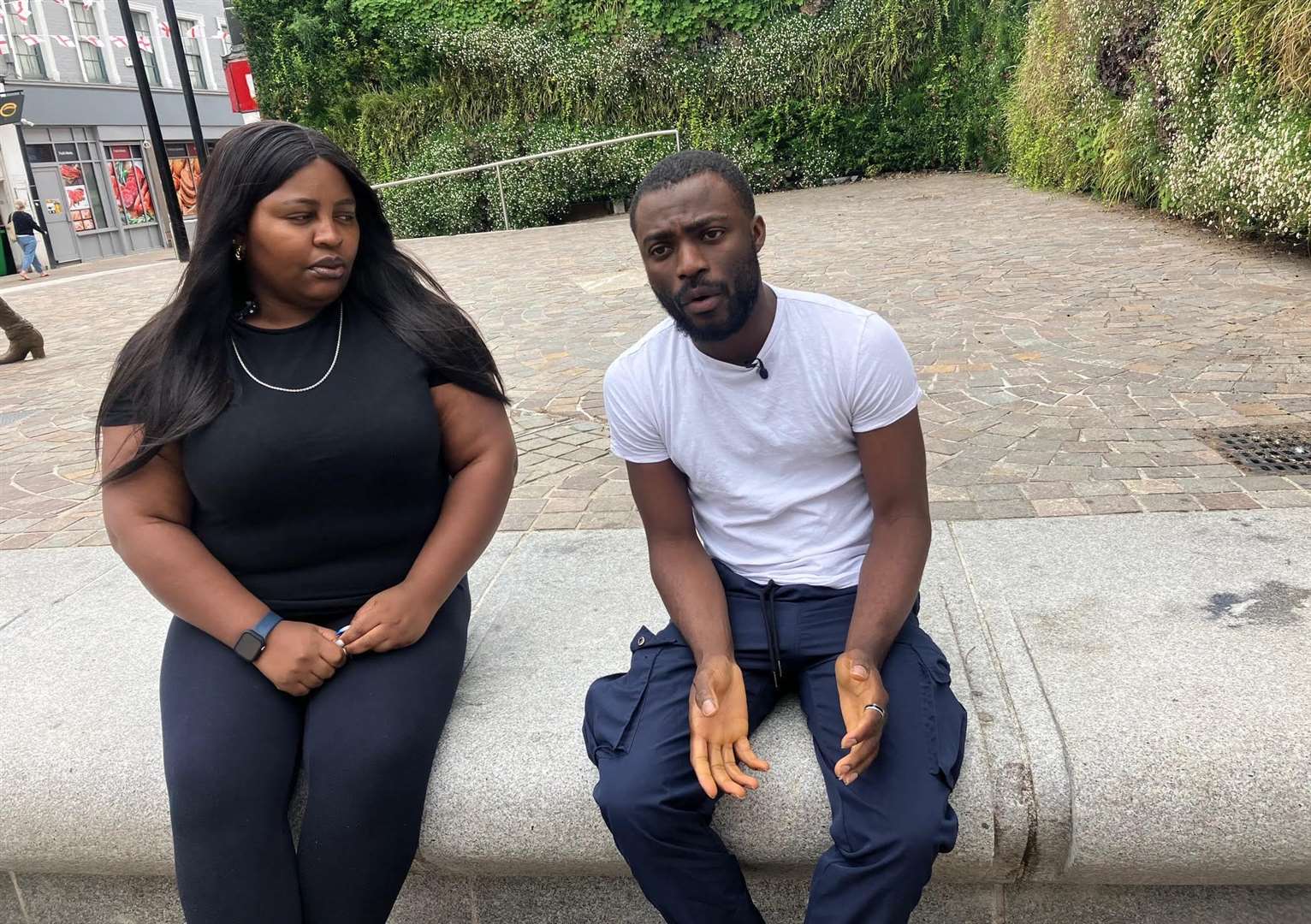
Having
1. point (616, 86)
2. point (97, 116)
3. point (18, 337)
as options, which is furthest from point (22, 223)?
point (18, 337)

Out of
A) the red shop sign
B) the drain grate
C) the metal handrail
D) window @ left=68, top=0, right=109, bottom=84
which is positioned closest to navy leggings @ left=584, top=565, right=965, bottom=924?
the drain grate

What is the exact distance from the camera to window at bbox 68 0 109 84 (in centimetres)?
2480

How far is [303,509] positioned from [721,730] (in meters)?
1.00

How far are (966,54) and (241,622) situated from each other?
17.3 m

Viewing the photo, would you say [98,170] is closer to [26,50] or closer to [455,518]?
[26,50]

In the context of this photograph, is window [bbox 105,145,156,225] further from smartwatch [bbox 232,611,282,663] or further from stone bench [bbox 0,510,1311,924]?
smartwatch [bbox 232,611,282,663]

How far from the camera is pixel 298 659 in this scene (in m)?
2.03

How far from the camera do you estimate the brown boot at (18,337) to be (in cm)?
812

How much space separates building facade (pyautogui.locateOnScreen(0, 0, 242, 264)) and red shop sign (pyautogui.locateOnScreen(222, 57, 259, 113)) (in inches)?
268

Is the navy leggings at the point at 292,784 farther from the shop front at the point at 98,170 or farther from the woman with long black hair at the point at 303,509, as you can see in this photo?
the shop front at the point at 98,170

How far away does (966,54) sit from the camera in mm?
16688

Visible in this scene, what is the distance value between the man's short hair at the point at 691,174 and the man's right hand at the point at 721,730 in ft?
2.98

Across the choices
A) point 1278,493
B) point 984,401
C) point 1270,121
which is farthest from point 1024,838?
point 1270,121

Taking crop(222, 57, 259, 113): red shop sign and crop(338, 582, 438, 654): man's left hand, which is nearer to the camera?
crop(338, 582, 438, 654): man's left hand
